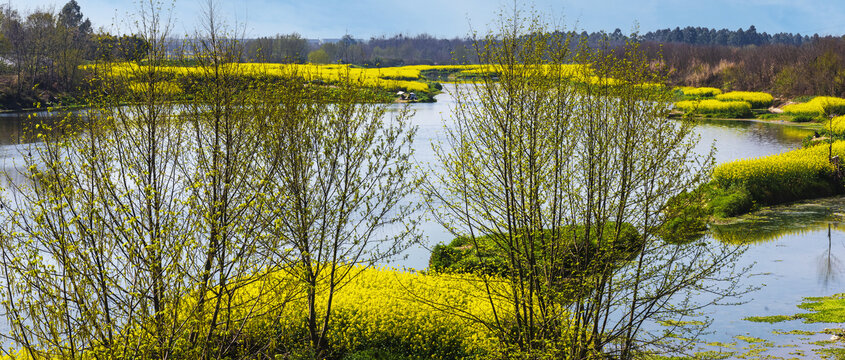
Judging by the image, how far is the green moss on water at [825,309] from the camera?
43.7 feet

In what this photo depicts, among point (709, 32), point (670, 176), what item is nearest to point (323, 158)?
point (670, 176)

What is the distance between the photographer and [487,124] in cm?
967

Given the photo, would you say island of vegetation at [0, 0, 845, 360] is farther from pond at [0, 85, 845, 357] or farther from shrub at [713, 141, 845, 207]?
shrub at [713, 141, 845, 207]

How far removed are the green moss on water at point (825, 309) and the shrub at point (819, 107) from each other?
122 feet

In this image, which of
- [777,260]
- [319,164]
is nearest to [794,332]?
[777,260]

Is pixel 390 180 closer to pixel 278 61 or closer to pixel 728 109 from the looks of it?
pixel 278 61

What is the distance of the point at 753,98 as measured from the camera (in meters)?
58.1

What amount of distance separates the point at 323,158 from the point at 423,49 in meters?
147

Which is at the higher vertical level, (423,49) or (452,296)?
(423,49)

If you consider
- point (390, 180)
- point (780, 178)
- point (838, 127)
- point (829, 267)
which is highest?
point (390, 180)

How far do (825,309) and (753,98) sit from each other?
4944 cm

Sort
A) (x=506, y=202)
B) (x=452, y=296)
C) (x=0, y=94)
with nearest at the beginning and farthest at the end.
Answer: (x=506, y=202) < (x=452, y=296) < (x=0, y=94)

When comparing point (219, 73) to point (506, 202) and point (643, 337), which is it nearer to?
point (506, 202)

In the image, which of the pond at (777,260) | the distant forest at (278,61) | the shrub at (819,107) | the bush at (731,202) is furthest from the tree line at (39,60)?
the shrub at (819,107)
